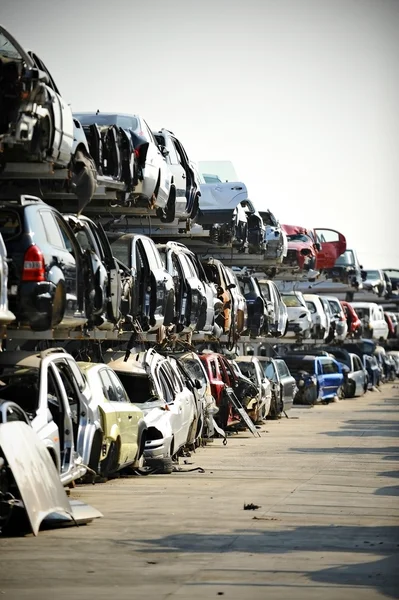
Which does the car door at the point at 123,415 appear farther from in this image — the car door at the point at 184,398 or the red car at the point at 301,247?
the red car at the point at 301,247

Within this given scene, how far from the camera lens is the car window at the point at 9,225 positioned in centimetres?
1691

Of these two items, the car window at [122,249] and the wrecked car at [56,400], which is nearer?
the wrecked car at [56,400]

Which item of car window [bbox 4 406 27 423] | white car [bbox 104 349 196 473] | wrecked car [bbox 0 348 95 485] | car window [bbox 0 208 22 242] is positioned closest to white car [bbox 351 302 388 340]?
white car [bbox 104 349 196 473]

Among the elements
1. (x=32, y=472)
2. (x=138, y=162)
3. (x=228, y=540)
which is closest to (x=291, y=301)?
(x=138, y=162)

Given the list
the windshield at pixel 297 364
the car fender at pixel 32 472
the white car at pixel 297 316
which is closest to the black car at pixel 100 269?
the car fender at pixel 32 472

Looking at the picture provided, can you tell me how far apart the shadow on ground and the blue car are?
34037 mm

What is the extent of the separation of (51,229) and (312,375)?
3154cm

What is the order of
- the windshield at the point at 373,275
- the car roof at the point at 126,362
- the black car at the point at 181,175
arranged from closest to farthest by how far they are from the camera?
the car roof at the point at 126,362, the black car at the point at 181,175, the windshield at the point at 373,275

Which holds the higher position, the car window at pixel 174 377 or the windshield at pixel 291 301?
the car window at pixel 174 377

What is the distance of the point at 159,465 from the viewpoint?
67.8ft

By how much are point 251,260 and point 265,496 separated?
25525 mm

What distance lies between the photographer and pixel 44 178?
20.0 meters

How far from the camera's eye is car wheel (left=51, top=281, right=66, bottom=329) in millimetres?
17719

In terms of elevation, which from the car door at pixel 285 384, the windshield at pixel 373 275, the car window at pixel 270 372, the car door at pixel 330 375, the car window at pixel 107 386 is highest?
the car window at pixel 107 386
